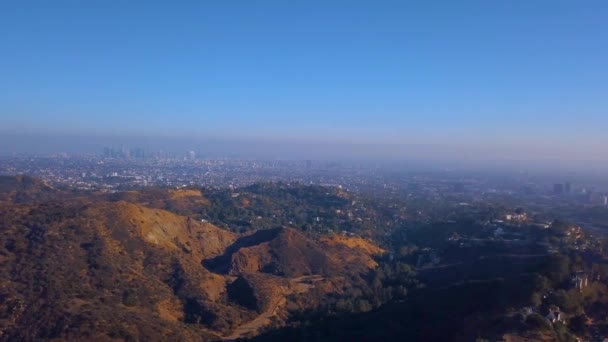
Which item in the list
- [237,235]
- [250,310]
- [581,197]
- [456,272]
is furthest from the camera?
[581,197]

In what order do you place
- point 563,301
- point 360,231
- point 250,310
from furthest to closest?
point 360,231
point 250,310
point 563,301

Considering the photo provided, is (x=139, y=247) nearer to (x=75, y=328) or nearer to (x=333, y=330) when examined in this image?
(x=75, y=328)

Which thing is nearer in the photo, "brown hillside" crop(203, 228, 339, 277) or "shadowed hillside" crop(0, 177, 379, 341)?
"shadowed hillside" crop(0, 177, 379, 341)

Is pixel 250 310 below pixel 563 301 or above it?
below

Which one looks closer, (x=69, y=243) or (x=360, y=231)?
(x=69, y=243)

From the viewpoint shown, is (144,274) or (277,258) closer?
(144,274)

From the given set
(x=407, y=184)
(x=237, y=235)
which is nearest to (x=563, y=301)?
(x=237, y=235)

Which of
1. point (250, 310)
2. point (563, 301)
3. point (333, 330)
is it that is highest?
point (563, 301)

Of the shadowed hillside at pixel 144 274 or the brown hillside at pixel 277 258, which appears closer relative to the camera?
the shadowed hillside at pixel 144 274

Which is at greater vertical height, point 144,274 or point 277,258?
point 144,274
